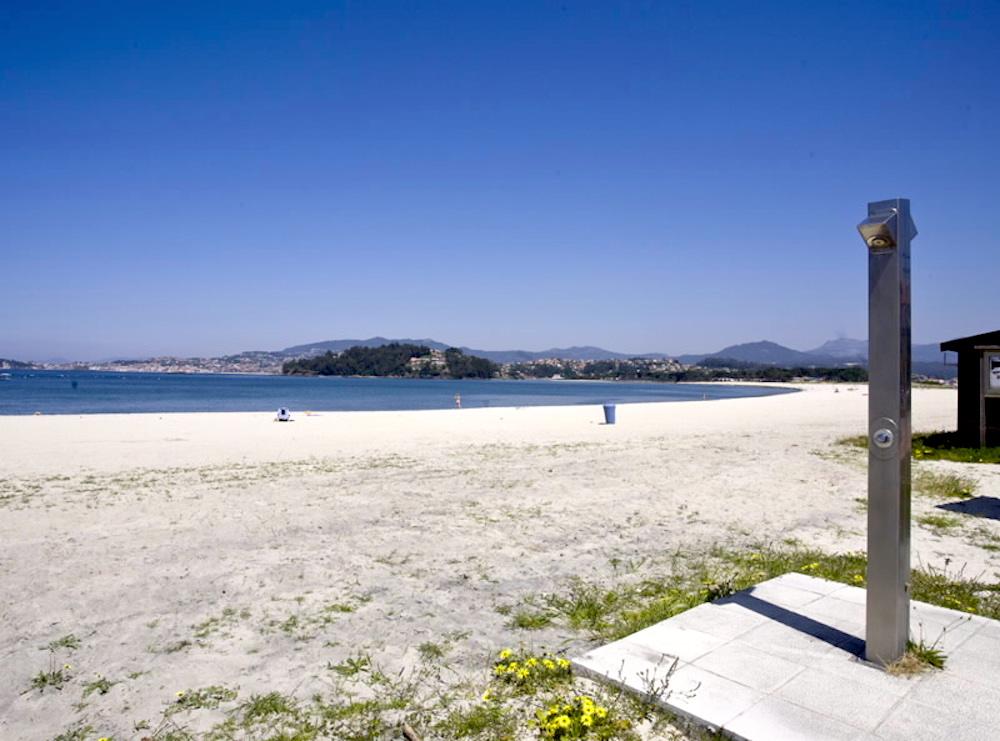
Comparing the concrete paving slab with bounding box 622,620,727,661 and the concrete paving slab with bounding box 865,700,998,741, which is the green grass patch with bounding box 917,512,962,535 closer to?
the concrete paving slab with bounding box 622,620,727,661

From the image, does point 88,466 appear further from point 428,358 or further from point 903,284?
point 428,358

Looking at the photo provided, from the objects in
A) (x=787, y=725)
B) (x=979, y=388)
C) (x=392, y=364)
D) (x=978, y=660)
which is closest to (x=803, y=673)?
(x=787, y=725)

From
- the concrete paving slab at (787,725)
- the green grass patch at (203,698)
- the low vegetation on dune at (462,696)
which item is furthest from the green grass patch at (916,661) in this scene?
the green grass patch at (203,698)

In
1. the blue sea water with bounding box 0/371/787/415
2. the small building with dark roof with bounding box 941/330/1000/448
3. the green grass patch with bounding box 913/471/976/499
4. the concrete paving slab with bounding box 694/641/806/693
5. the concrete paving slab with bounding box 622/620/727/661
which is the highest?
the small building with dark roof with bounding box 941/330/1000/448

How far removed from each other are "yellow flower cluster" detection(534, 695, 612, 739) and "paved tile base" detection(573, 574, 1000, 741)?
0.32 metres

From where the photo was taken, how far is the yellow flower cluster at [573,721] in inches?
114

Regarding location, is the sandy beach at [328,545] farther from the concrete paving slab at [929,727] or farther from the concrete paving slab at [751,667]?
the concrete paving slab at [929,727]

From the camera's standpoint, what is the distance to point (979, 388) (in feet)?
40.5

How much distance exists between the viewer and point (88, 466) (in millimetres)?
12453

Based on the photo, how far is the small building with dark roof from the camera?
1207 centimetres

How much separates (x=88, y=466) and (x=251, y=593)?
9262 millimetres

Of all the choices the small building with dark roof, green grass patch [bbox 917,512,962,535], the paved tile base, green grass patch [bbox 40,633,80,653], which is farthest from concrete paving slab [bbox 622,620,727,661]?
the small building with dark roof

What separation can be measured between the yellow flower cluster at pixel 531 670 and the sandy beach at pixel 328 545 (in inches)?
8.8

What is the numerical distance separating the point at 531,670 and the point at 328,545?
3.40 metres
